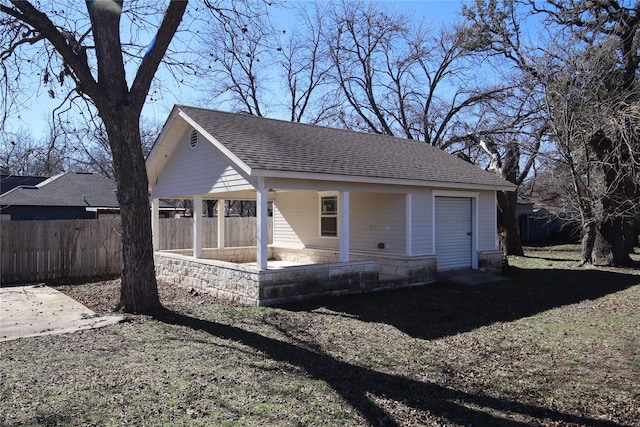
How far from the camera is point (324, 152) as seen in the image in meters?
11.6

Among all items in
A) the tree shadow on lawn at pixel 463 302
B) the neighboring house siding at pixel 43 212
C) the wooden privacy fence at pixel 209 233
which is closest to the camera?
the tree shadow on lawn at pixel 463 302

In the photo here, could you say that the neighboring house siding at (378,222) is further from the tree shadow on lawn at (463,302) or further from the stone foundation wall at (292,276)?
the tree shadow on lawn at (463,302)

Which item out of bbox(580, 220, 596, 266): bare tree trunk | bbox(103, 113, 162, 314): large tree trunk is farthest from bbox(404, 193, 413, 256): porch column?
bbox(580, 220, 596, 266): bare tree trunk

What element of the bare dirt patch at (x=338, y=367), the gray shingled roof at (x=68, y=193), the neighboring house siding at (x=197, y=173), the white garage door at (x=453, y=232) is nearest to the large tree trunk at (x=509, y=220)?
the white garage door at (x=453, y=232)

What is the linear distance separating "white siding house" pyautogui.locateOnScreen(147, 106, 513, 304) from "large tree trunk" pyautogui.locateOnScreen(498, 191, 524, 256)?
16.1 feet

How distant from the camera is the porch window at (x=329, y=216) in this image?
13.9 metres

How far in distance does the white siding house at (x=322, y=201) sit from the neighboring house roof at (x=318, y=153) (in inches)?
1.5

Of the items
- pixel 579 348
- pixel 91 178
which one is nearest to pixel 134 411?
pixel 579 348

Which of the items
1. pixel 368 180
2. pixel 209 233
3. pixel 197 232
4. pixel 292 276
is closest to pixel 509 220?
pixel 368 180

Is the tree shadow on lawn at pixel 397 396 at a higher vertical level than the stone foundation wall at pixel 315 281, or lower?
lower

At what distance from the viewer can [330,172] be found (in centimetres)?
1003

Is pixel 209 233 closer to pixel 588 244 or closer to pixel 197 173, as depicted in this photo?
pixel 197 173

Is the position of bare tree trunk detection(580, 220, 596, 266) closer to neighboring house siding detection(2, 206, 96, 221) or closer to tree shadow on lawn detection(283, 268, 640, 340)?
tree shadow on lawn detection(283, 268, 640, 340)

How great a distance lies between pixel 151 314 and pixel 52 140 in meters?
4.28
